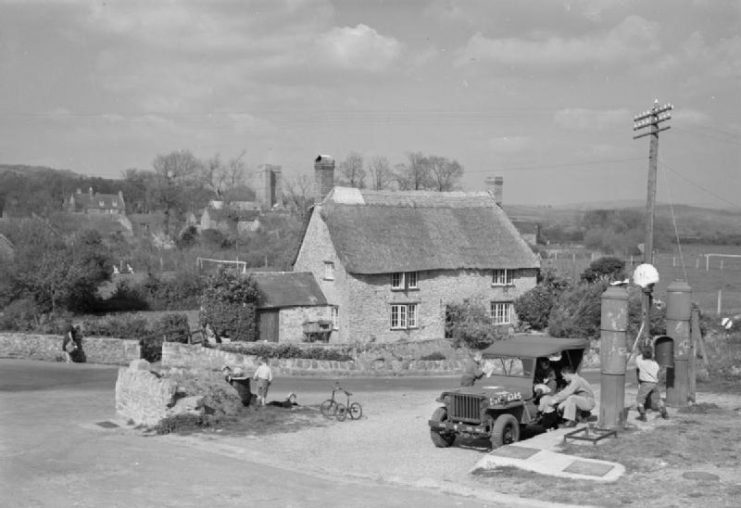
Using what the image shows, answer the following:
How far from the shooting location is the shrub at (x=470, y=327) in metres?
37.4

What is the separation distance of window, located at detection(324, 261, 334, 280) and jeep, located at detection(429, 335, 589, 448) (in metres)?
20.7

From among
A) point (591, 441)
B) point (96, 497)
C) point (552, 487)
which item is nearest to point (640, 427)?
point (591, 441)

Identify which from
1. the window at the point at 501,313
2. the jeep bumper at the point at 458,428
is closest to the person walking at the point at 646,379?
the jeep bumper at the point at 458,428

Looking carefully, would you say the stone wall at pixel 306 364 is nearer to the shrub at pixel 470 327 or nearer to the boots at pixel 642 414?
the shrub at pixel 470 327

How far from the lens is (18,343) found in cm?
3166

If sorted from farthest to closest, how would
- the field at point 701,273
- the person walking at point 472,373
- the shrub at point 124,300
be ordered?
the field at point 701,273, the shrub at point 124,300, the person walking at point 472,373

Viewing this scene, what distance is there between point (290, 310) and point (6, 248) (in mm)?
20076

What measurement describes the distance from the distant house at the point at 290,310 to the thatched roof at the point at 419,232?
251 centimetres

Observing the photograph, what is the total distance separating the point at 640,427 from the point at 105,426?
42.6ft

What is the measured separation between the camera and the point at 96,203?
372ft

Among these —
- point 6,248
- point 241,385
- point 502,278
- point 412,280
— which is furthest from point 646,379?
point 6,248

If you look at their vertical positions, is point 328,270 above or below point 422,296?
above

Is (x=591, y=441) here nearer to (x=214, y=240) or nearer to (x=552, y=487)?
(x=552, y=487)

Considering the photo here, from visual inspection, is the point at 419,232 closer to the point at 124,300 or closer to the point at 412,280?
the point at 412,280
